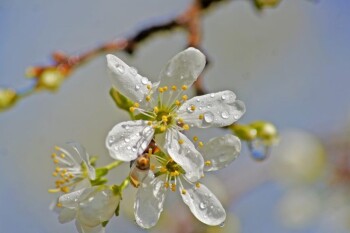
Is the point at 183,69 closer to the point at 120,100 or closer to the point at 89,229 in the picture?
the point at 120,100

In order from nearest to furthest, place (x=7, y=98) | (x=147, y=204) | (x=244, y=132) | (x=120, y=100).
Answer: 1. (x=147, y=204)
2. (x=120, y=100)
3. (x=244, y=132)
4. (x=7, y=98)


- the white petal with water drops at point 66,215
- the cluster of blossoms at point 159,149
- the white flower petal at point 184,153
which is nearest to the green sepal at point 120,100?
the cluster of blossoms at point 159,149

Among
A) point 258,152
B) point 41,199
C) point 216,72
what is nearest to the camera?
point 258,152

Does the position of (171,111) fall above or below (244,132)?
above

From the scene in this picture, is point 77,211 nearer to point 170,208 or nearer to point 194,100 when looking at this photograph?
point 194,100

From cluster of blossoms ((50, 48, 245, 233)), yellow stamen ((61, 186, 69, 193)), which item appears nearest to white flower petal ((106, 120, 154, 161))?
cluster of blossoms ((50, 48, 245, 233))

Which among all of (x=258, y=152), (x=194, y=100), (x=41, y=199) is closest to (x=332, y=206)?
(x=258, y=152)

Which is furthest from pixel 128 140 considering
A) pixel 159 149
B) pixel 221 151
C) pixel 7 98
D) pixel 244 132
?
pixel 7 98

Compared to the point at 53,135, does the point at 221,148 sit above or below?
above
